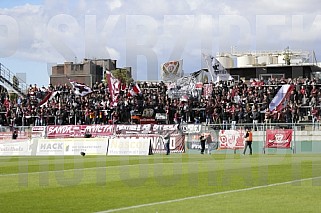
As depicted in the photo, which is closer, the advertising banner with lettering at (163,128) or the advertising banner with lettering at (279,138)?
the advertising banner with lettering at (279,138)

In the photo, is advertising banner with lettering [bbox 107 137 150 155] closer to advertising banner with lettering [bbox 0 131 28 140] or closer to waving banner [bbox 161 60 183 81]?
advertising banner with lettering [bbox 0 131 28 140]

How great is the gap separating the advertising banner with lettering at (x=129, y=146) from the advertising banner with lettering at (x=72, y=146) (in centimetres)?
66

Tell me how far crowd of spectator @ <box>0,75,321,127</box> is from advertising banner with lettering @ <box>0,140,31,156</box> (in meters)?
7.19

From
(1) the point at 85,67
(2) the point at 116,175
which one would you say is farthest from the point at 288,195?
(1) the point at 85,67

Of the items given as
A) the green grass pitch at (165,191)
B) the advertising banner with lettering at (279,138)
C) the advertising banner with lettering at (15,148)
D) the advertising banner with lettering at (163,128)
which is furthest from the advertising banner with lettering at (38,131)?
the green grass pitch at (165,191)

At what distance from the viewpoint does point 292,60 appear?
3406 inches

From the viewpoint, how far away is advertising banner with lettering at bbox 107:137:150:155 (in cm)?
4378

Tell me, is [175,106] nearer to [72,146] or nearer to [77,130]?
[77,130]

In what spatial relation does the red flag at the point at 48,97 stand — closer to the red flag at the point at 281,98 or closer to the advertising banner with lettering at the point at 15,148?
the advertising banner with lettering at the point at 15,148

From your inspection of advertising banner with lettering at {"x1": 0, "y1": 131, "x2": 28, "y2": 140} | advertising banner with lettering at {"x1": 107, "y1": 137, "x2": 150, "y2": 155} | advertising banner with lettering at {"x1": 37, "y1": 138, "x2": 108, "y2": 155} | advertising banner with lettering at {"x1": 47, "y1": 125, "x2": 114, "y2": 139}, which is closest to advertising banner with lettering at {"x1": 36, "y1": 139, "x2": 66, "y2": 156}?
advertising banner with lettering at {"x1": 37, "y1": 138, "x2": 108, "y2": 155}

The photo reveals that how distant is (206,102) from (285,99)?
21.7ft

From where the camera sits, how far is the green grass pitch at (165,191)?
1420 cm

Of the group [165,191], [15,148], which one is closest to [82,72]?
[15,148]

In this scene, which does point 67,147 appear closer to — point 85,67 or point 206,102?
point 206,102
